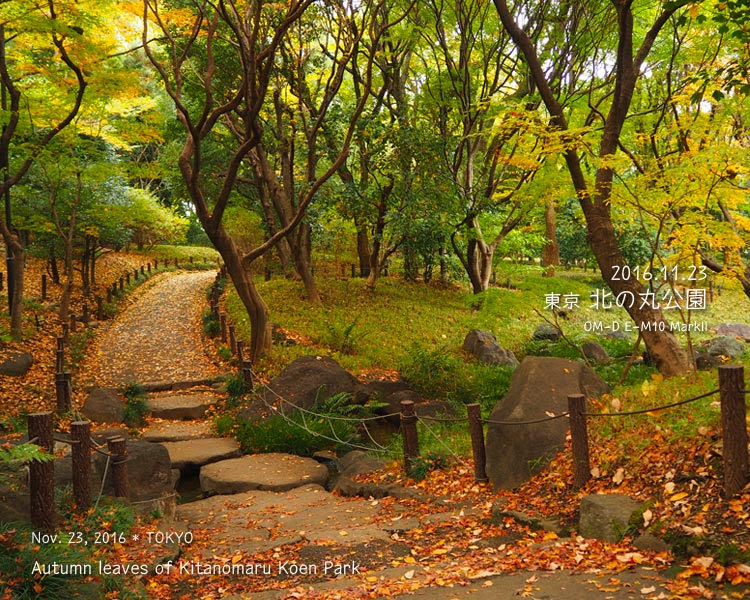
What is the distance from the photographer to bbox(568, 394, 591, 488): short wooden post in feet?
19.4

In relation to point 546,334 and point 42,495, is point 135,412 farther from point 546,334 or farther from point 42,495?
point 546,334

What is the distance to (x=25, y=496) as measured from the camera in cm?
559

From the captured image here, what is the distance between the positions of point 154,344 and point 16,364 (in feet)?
14.2

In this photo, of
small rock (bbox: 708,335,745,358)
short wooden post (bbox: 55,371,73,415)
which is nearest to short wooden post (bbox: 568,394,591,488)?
short wooden post (bbox: 55,371,73,415)

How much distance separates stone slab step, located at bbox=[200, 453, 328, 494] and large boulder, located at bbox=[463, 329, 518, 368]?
Answer: 22.4 ft

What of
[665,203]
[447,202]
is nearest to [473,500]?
[665,203]

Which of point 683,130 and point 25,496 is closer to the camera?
point 25,496

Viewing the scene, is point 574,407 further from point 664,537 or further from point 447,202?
point 447,202

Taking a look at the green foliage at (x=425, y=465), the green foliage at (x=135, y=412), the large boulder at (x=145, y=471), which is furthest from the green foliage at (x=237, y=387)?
the green foliage at (x=425, y=465)

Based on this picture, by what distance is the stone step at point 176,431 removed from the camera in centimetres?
1095

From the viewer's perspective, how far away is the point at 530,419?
22.6 ft

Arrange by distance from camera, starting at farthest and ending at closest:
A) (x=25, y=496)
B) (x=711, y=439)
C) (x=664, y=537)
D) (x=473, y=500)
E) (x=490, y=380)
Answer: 1. (x=490, y=380)
2. (x=473, y=500)
3. (x=25, y=496)
4. (x=711, y=439)
5. (x=664, y=537)

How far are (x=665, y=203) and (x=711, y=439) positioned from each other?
195 inches

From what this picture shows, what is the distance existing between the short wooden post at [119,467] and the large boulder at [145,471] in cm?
15
